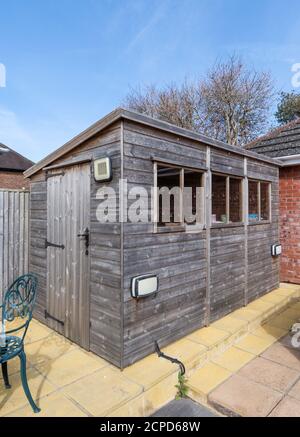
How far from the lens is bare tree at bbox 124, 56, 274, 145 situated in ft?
48.1

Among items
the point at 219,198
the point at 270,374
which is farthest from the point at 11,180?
the point at 270,374

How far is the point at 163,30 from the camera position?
8820mm

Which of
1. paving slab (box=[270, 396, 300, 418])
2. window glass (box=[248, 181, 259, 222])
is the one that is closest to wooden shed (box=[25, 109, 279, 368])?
window glass (box=[248, 181, 259, 222])

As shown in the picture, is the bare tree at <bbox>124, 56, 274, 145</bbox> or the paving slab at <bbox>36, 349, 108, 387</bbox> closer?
the paving slab at <bbox>36, 349, 108, 387</bbox>

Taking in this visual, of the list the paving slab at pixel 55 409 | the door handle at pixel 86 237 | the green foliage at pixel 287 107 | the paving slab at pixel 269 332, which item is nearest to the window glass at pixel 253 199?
the paving slab at pixel 269 332

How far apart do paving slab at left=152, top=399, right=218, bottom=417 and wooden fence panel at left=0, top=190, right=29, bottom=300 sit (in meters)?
2.99

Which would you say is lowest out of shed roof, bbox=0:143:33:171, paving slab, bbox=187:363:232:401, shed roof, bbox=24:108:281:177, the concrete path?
the concrete path

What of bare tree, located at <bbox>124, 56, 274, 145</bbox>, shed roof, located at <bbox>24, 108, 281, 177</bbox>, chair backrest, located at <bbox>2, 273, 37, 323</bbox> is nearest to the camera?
chair backrest, located at <bbox>2, 273, 37, 323</bbox>

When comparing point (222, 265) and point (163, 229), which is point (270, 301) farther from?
point (163, 229)

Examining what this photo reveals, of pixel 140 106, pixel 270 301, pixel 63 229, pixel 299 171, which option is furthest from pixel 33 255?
pixel 140 106

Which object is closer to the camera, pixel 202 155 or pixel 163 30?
pixel 202 155

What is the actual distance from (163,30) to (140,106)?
957 cm

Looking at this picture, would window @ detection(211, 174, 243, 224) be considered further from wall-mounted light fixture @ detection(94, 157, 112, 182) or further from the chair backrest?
the chair backrest

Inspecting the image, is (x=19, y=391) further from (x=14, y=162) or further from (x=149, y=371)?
(x=14, y=162)
